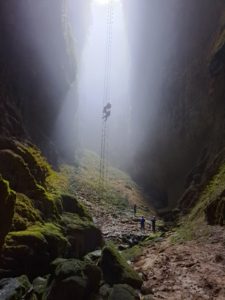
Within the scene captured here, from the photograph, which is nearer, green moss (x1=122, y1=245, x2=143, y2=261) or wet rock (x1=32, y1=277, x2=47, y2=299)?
wet rock (x1=32, y1=277, x2=47, y2=299)

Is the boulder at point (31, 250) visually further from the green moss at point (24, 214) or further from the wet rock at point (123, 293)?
the wet rock at point (123, 293)

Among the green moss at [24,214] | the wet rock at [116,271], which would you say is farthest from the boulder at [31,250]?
the wet rock at [116,271]

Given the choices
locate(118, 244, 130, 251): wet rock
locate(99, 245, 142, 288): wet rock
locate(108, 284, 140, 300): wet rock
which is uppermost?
locate(118, 244, 130, 251): wet rock

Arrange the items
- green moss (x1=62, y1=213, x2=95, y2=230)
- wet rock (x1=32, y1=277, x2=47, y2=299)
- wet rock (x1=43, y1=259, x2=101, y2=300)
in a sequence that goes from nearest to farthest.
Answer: wet rock (x1=43, y1=259, x2=101, y2=300)
wet rock (x1=32, y1=277, x2=47, y2=299)
green moss (x1=62, y1=213, x2=95, y2=230)

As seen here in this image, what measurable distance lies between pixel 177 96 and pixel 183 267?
37925 mm

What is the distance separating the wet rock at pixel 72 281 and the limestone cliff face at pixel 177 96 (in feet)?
84.4

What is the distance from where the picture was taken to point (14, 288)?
44.5 feet

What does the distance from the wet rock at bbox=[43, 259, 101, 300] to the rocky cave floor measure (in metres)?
2.34

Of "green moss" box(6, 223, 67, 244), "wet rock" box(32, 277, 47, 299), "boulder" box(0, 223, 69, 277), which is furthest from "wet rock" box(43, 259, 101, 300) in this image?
"green moss" box(6, 223, 67, 244)

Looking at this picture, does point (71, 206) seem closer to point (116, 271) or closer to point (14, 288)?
point (116, 271)

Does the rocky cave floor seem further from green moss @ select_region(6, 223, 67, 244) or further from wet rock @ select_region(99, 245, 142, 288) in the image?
green moss @ select_region(6, 223, 67, 244)

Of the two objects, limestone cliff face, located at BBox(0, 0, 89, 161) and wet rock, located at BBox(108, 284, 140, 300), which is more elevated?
limestone cliff face, located at BBox(0, 0, 89, 161)

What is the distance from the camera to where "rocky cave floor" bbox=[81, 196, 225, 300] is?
50.3 feet

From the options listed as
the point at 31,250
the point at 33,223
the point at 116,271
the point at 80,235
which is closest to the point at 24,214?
the point at 33,223
